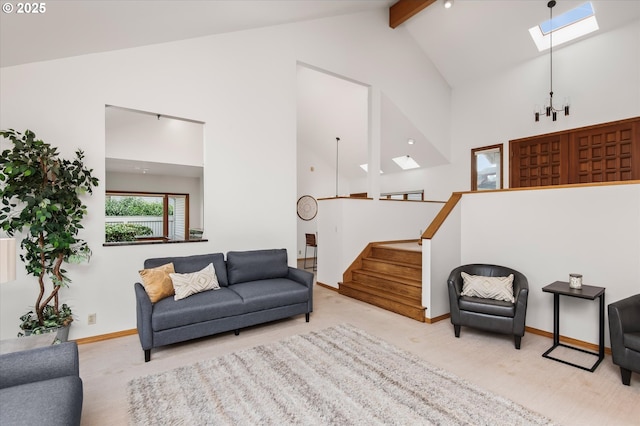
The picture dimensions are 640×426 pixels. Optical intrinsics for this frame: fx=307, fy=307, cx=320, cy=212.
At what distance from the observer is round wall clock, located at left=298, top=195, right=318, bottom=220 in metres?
8.68

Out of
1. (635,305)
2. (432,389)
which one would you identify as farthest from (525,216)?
(432,389)

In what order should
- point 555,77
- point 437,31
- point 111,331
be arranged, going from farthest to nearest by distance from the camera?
point 437,31, point 555,77, point 111,331

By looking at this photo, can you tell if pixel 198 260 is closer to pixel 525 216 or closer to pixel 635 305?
pixel 525 216

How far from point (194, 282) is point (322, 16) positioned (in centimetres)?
446

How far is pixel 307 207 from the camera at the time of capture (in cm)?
887

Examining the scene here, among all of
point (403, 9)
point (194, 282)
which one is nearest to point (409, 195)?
point (403, 9)

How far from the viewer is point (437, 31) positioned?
19.7 feet

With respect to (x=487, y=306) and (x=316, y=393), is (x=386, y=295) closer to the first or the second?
(x=487, y=306)

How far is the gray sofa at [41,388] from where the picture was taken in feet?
4.51

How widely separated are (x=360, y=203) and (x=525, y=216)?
8.44ft

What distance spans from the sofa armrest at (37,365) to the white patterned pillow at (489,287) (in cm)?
353

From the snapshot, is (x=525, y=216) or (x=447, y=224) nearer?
(x=525, y=216)

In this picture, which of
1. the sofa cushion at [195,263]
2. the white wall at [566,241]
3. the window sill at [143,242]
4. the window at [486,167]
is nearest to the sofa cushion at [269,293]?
the sofa cushion at [195,263]

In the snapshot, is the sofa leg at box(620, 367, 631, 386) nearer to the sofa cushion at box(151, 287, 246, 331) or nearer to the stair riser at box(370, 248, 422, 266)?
the stair riser at box(370, 248, 422, 266)
